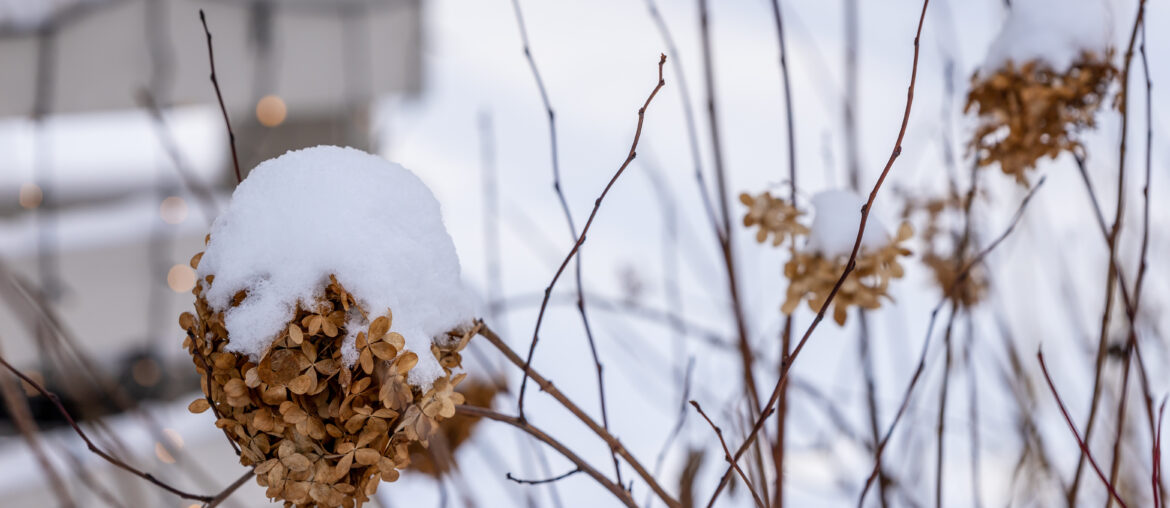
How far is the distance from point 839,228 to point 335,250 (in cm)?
25

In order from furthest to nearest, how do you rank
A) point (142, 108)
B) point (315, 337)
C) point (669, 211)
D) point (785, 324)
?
point (142, 108) < point (669, 211) < point (785, 324) < point (315, 337)

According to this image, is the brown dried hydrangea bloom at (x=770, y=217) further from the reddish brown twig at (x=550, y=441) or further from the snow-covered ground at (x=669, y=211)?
the snow-covered ground at (x=669, y=211)

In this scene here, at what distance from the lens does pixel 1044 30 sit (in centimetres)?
44

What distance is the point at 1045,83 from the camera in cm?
44

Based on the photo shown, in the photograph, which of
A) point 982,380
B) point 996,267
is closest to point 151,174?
point 996,267

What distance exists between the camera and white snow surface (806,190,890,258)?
1.32 ft

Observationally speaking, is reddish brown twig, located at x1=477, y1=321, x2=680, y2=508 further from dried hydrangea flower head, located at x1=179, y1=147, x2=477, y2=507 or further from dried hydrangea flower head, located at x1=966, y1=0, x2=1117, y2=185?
dried hydrangea flower head, located at x1=966, y1=0, x2=1117, y2=185

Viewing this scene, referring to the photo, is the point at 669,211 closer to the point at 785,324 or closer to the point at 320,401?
the point at 785,324

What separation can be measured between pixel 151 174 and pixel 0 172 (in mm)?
296

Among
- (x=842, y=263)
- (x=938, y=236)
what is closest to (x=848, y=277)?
(x=842, y=263)

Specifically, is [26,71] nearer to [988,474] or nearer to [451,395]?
[451,395]

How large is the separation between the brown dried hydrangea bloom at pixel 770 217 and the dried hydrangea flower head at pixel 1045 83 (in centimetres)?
12

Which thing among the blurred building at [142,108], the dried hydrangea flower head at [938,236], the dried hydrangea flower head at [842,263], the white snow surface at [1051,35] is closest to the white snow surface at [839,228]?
the dried hydrangea flower head at [842,263]

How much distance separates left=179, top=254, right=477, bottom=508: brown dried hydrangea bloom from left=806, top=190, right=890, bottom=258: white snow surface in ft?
0.71
